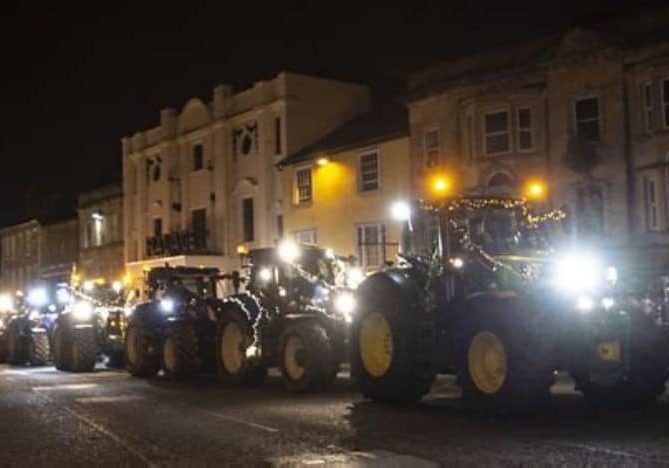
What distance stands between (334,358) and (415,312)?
328cm

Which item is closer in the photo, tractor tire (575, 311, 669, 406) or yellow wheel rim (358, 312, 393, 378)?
tractor tire (575, 311, 669, 406)

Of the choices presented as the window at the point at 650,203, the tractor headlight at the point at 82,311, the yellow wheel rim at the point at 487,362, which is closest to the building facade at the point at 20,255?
the tractor headlight at the point at 82,311

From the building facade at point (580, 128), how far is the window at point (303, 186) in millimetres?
7240

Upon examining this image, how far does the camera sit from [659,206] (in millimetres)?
30281

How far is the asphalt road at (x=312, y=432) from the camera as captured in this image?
11586 millimetres

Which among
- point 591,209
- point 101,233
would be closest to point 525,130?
point 591,209

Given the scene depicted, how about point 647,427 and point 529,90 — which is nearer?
point 647,427

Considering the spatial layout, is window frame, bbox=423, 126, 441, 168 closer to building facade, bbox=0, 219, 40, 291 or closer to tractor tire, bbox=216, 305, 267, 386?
tractor tire, bbox=216, 305, 267, 386

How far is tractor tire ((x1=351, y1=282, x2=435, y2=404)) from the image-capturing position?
643 inches

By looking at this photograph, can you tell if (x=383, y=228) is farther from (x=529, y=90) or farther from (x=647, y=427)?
(x=647, y=427)

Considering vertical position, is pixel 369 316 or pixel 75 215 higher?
pixel 75 215

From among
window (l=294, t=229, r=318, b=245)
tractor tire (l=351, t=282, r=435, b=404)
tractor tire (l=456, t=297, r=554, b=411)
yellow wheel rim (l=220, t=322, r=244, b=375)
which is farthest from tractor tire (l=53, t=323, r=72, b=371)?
tractor tire (l=456, t=297, r=554, b=411)

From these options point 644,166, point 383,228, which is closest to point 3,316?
point 383,228

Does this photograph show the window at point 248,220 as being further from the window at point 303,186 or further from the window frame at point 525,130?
the window frame at point 525,130
